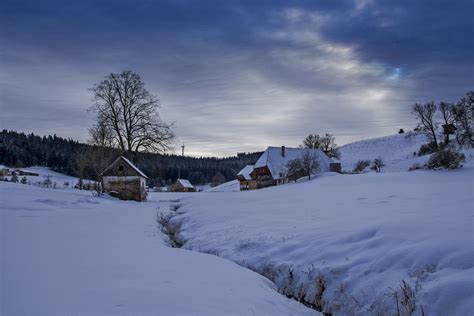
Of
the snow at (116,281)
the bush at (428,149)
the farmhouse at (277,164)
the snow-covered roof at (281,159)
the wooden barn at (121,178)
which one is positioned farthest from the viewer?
the snow-covered roof at (281,159)

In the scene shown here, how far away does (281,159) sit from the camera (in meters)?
59.5

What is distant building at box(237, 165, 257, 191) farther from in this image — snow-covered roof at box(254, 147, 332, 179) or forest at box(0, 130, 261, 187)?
forest at box(0, 130, 261, 187)

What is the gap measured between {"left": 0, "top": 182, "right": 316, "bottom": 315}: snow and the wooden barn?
75.3 ft

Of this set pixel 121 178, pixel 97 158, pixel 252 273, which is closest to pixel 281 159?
pixel 97 158

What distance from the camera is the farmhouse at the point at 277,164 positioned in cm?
5634

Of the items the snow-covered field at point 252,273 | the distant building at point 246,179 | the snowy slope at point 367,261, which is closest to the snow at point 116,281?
the snow-covered field at point 252,273

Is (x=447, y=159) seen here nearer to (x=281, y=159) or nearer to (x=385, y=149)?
(x=281, y=159)

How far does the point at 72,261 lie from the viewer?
6.59 meters

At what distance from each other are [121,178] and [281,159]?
32600mm

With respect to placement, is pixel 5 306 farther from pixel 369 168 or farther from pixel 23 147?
pixel 23 147

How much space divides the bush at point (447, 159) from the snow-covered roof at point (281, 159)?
2216 cm

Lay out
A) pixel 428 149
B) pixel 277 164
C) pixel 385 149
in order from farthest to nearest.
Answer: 1. pixel 385 149
2. pixel 277 164
3. pixel 428 149

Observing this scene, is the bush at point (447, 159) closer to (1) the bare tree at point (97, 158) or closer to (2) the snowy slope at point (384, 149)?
(2) the snowy slope at point (384, 149)

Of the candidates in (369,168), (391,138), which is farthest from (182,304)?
(391,138)
